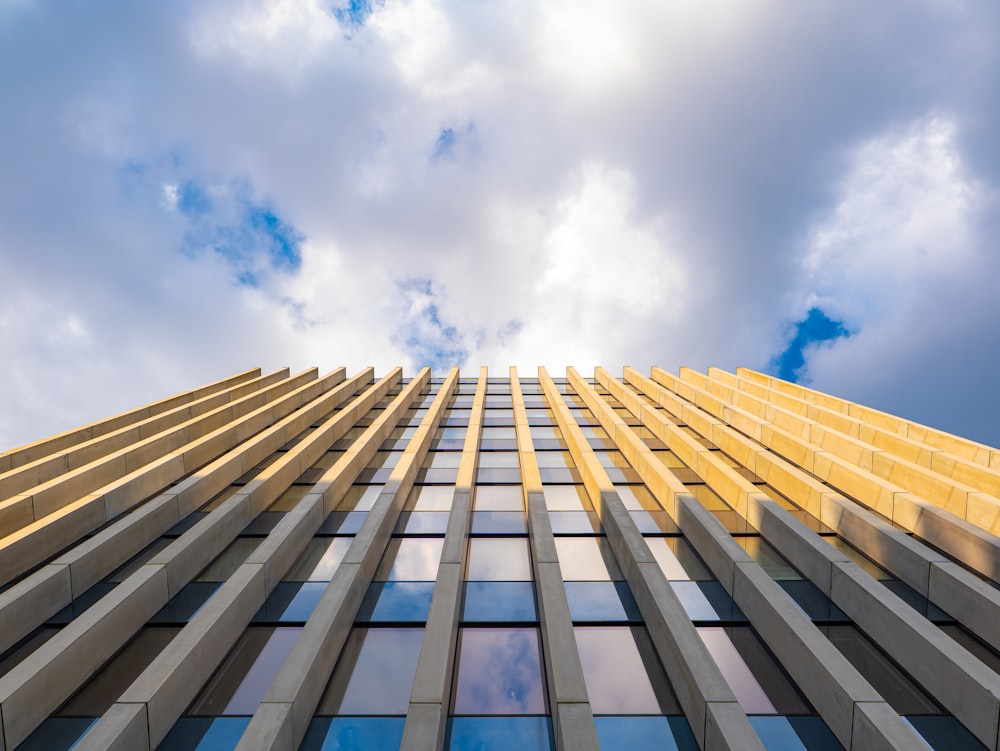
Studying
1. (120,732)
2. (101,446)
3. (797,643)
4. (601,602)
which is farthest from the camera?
(101,446)

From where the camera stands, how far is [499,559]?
1370cm

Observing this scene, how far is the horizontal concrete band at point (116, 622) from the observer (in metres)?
7.82

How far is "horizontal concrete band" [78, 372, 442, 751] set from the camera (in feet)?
24.3

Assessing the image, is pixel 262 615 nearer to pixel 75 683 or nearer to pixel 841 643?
pixel 75 683

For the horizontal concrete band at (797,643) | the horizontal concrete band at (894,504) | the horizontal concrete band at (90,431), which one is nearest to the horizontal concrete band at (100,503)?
the horizontal concrete band at (90,431)

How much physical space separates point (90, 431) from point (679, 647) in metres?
22.8

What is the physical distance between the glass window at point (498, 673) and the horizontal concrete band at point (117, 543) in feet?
26.5

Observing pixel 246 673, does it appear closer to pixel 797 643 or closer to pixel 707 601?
pixel 707 601

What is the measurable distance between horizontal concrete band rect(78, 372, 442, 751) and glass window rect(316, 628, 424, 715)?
2072mm

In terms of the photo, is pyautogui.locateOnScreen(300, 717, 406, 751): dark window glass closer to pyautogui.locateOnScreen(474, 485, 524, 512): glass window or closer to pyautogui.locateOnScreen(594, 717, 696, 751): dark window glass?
pyautogui.locateOnScreen(594, 717, 696, 751): dark window glass

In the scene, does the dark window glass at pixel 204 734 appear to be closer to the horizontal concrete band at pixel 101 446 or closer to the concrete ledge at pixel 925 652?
the concrete ledge at pixel 925 652

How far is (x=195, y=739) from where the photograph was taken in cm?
801

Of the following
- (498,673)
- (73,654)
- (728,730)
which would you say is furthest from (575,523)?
(73,654)

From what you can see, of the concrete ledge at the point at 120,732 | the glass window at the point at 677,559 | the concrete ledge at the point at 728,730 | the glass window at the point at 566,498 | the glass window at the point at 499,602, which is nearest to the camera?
the concrete ledge at the point at 120,732
